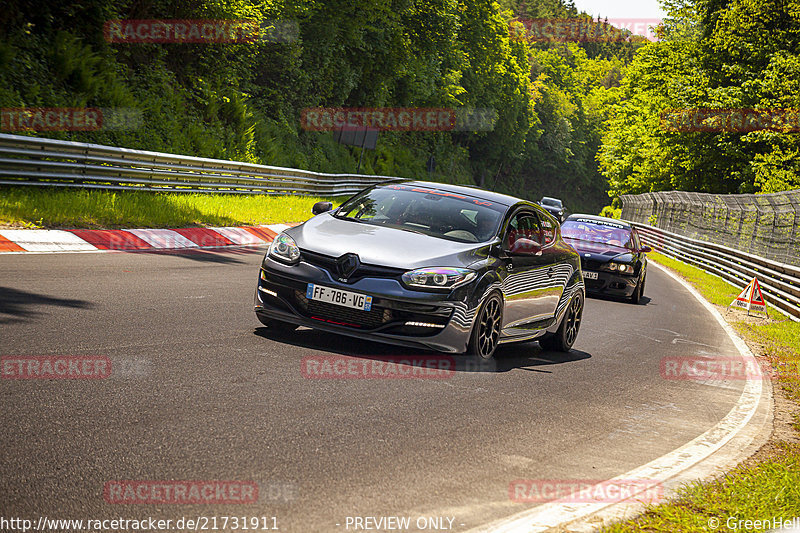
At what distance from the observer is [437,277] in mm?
7352

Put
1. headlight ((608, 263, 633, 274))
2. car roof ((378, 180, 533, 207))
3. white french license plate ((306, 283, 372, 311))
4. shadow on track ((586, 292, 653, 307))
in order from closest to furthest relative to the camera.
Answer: white french license plate ((306, 283, 372, 311)) < car roof ((378, 180, 533, 207)) < headlight ((608, 263, 633, 274)) < shadow on track ((586, 292, 653, 307))

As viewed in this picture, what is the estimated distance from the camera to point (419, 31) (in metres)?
A: 56.1

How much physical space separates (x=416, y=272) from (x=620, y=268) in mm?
10529

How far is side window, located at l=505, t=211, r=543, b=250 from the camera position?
8.60m

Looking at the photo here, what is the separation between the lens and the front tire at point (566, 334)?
31.8 ft

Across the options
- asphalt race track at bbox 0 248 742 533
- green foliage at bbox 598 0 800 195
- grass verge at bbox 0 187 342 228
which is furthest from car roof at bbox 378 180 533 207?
green foliage at bbox 598 0 800 195

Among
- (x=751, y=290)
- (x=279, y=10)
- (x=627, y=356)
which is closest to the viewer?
(x=627, y=356)

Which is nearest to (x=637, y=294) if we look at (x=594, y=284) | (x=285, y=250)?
(x=594, y=284)

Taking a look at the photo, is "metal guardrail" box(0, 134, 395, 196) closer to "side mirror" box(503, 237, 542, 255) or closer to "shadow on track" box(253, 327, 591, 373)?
"shadow on track" box(253, 327, 591, 373)

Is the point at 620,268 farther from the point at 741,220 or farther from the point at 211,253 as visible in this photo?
the point at 741,220

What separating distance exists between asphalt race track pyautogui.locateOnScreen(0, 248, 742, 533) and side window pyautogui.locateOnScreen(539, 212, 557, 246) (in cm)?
120

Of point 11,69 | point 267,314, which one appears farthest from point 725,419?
point 11,69

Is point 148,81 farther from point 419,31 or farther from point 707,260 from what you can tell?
point 419,31

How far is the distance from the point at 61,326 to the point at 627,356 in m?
6.02
